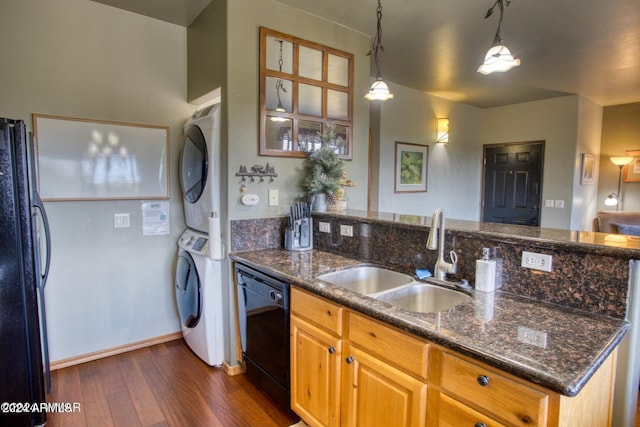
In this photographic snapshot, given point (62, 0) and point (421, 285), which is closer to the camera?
point (421, 285)

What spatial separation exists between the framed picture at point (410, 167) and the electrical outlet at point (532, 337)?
11.3ft

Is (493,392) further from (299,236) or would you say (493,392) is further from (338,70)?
(338,70)

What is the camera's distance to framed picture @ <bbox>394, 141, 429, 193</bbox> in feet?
15.0

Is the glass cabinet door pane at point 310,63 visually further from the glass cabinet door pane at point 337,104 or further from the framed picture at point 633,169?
the framed picture at point 633,169

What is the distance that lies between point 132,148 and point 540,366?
286cm

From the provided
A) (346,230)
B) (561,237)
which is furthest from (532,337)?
(346,230)

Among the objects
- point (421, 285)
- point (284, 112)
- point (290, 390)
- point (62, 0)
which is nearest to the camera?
point (421, 285)

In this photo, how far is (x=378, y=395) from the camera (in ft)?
4.63

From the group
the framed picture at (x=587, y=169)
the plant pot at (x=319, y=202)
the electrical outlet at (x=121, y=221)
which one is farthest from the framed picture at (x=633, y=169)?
the electrical outlet at (x=121, y=221)

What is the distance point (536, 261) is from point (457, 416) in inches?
28.9

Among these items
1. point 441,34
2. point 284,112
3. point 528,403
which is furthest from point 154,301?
point 441,34

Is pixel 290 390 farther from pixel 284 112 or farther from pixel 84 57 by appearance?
pixel 84 57

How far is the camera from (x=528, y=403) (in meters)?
0.96

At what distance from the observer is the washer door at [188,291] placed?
2.60m
